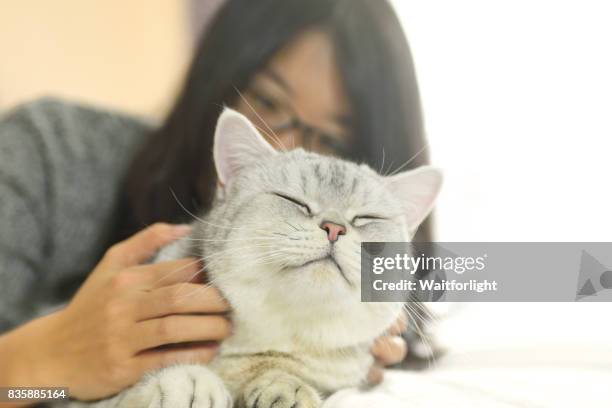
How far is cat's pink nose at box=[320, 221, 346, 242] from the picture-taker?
461 mm

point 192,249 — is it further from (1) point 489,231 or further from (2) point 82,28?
(2) point 82,28

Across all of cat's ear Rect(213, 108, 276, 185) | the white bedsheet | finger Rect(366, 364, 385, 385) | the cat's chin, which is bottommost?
finger Rect(366, 364, 385, 385)

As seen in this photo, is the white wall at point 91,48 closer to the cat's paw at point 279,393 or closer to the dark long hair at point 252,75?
the dark long hair at point 252,75

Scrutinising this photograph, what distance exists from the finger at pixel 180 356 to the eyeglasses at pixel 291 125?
0.29 metres

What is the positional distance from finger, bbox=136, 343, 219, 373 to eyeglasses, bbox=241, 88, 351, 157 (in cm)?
29

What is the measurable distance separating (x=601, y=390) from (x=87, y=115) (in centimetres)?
92

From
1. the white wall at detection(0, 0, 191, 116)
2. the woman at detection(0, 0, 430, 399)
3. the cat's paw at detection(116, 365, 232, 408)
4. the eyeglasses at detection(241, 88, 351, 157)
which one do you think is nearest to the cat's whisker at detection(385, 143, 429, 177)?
the woman at detection(0, 0, 430, 399)

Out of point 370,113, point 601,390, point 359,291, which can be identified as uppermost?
point 370,113

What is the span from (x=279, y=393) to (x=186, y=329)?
4.6 inches

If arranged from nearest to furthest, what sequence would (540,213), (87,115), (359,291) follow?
(359,291), (540,213), (87,115)

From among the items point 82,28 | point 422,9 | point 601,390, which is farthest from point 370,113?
point 82,28

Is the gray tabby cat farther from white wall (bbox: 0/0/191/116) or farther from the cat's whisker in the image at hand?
white wall (bbox: 0/0/191/116)

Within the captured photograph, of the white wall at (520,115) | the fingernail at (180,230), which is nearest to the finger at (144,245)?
the fingernail at (180,230)

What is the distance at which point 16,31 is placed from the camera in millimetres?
1028
